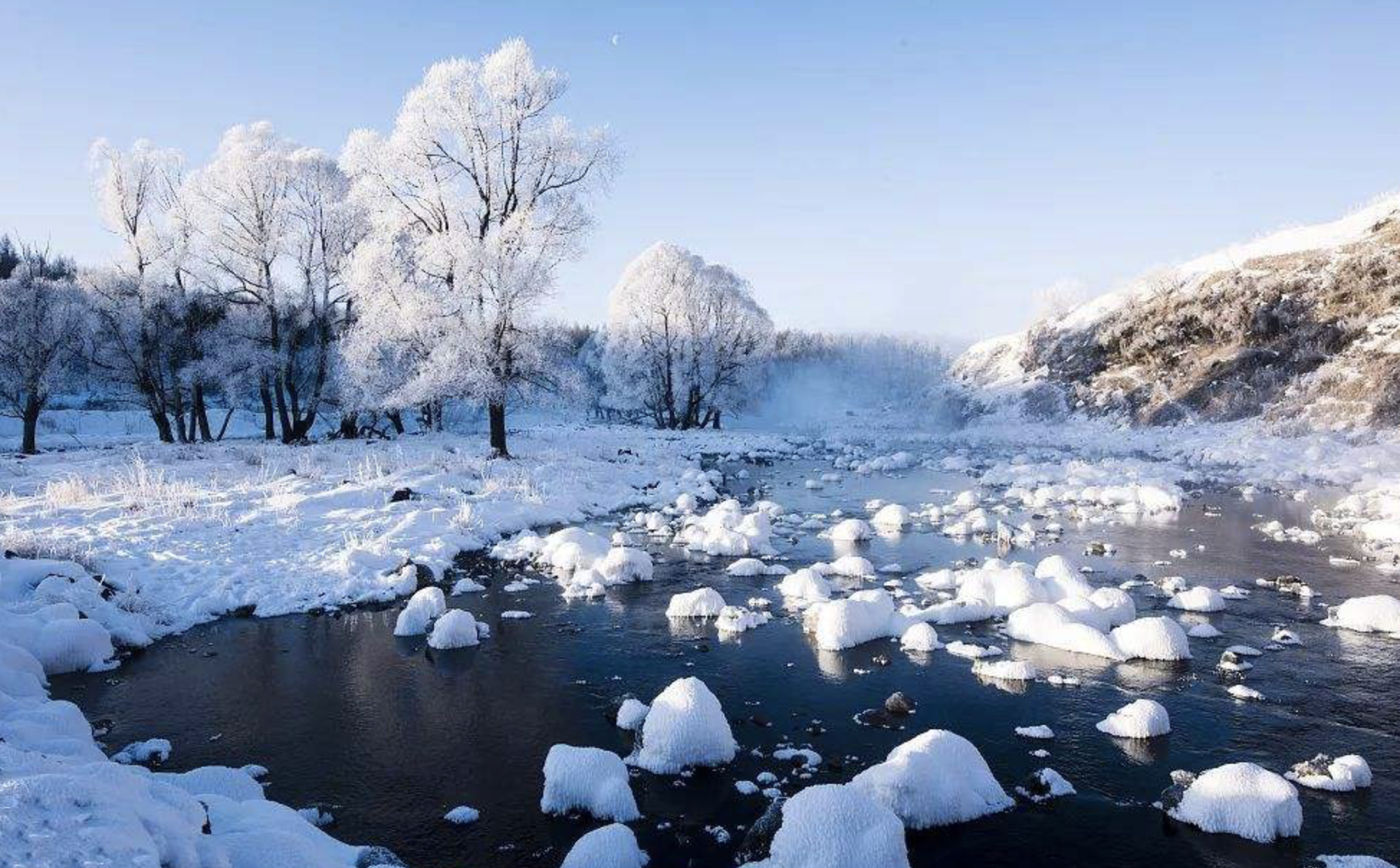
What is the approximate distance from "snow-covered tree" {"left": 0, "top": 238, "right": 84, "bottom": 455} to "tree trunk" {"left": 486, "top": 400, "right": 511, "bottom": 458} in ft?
55.5

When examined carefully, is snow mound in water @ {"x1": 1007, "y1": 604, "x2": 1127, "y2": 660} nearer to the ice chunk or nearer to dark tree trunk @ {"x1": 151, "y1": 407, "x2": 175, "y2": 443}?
the ice chunk

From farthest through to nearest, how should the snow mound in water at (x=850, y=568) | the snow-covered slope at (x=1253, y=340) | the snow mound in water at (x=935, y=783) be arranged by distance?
1. the snow-covered slope at (x=1253, y=340)
2. the snow mound in water at (x=850, y=568)
3. the snow mound in water at (x=935, y=783)

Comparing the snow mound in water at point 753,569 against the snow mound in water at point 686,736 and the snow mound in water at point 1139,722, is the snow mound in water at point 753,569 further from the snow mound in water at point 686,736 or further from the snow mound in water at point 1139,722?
the snow mound in water at point 1139,722

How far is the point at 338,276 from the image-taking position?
2759 cm

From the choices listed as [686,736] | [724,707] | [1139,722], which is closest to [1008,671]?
[1139,722]

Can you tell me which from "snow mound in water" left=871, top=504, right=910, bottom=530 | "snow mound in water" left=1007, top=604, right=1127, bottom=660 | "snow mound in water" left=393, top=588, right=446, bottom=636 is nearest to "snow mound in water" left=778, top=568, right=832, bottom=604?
"snow mound in water" left=1007, top=604, right=1127, bottom=660

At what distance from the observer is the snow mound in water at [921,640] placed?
9.33m

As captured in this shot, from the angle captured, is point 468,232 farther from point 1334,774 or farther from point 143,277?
point 1334,774

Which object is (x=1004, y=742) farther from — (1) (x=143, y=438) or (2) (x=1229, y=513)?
(1) (x=143, y=438)

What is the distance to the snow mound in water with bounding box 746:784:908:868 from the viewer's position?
4.92m

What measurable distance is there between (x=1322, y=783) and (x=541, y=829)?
20.0 ft

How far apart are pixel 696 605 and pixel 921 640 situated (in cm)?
311

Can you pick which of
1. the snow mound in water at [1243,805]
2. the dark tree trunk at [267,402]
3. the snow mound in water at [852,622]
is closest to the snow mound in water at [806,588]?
the snow mound in water at [852,622]

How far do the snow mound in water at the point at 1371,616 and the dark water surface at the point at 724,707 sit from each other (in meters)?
0.35
